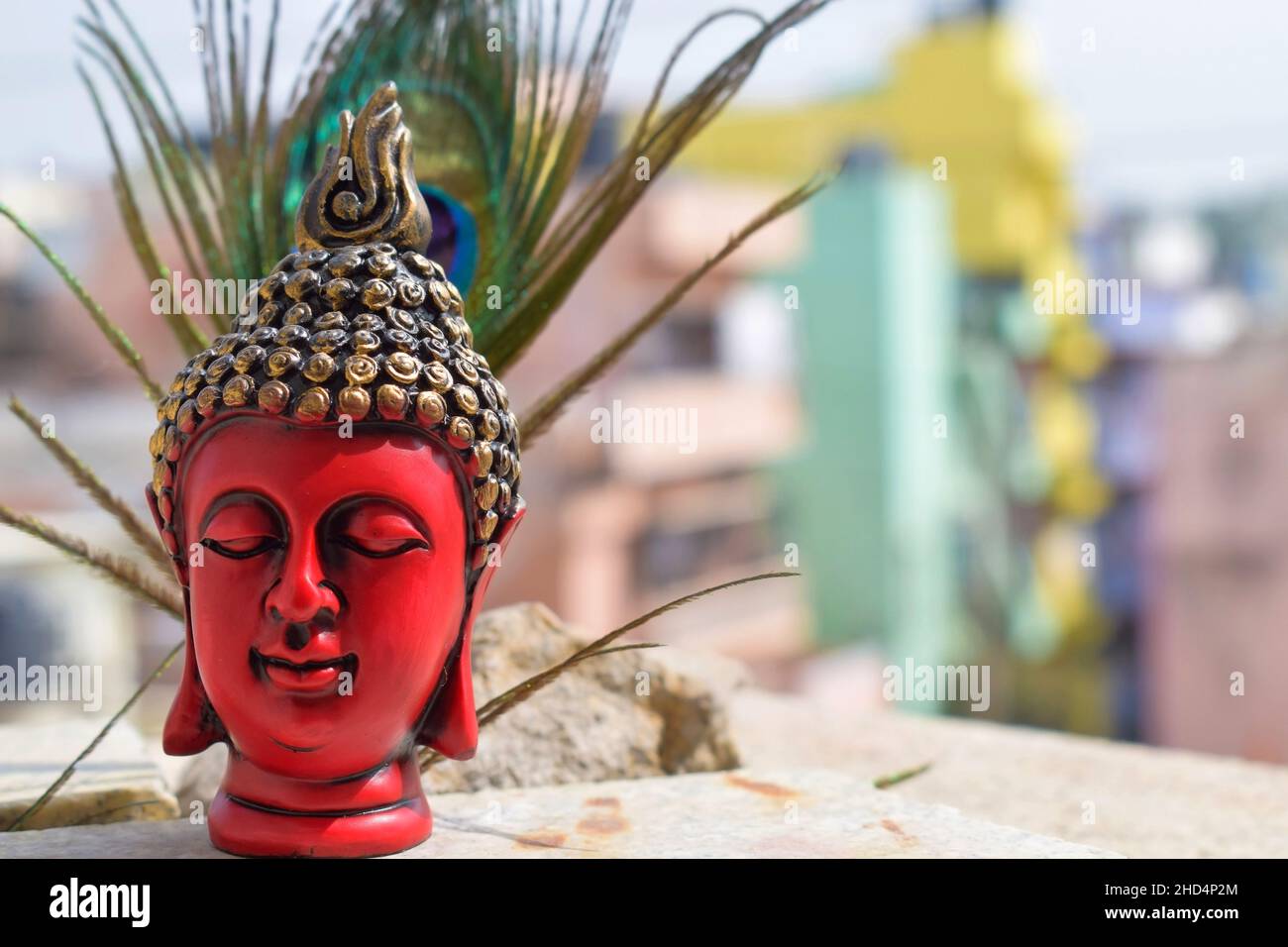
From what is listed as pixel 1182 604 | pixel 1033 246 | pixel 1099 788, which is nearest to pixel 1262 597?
pixel 1182 604

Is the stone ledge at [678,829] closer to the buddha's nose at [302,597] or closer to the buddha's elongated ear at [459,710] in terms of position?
the buddha's elongated ear at [459,710]

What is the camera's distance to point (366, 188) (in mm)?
1987

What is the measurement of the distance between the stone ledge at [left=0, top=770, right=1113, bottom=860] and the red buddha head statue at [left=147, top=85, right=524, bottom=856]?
0.15m

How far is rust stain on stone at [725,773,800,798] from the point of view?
2365 millimetres

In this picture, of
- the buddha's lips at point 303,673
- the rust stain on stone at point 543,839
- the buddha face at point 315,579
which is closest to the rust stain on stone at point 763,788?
the rust stain on stone at point 543,839

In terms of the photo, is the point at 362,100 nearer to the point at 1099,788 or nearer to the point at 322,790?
the point at 322,790

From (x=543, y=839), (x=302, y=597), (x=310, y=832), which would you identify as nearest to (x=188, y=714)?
(x=310, y=832)

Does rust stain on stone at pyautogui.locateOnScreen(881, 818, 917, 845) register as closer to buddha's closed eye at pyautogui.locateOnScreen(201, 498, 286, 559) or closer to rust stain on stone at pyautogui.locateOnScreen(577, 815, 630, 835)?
rust stain on stone at pyautogui.locateOnScreen(577, 815, 630, 835)

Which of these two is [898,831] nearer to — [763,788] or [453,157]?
[763,788]

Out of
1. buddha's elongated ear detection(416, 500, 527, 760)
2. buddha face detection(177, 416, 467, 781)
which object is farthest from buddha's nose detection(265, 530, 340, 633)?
buddha's elongated ear detection(416, 500, 527, 760)

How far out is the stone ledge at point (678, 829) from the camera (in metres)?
2.01

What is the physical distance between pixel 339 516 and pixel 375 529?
0.05 metres

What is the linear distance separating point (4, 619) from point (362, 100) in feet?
24.7

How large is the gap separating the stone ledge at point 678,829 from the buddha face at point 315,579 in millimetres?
239
